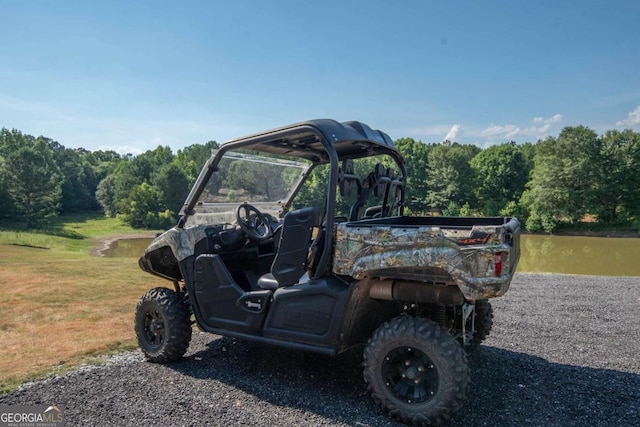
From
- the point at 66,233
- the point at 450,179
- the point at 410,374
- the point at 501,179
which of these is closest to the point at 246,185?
the point at 410,374

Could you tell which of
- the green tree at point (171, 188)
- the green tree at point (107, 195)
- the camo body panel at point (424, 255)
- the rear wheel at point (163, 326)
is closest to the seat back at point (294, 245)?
the camo body panel at point (424, 255)

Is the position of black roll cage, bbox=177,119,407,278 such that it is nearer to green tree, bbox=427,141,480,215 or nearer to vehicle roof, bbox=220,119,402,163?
vehicle roof, bbox=220,119,402,163

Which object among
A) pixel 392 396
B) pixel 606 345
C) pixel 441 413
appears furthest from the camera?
pixel 606 345

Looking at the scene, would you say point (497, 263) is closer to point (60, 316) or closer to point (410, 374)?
point (410, 374)

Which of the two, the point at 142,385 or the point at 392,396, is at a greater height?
the point at 392,396

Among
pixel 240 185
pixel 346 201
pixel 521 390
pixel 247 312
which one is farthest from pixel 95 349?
pixel 521 390

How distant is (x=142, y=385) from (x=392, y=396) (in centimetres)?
219

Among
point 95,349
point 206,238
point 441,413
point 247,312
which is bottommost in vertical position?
point 95,349

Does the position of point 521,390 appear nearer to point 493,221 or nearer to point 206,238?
point 493,221

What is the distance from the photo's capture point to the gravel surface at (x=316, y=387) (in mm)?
3201

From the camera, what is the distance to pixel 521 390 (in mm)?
3688

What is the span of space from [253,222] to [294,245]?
1293 mm

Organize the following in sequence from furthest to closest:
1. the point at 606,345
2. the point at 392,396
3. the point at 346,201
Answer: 1. the point at 606,345
2. the point at 346,201
3. the point at 392,396

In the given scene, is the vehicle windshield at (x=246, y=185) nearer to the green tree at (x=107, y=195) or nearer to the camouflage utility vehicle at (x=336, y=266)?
the camouflage utility vehicle at (x=336, y=266)
